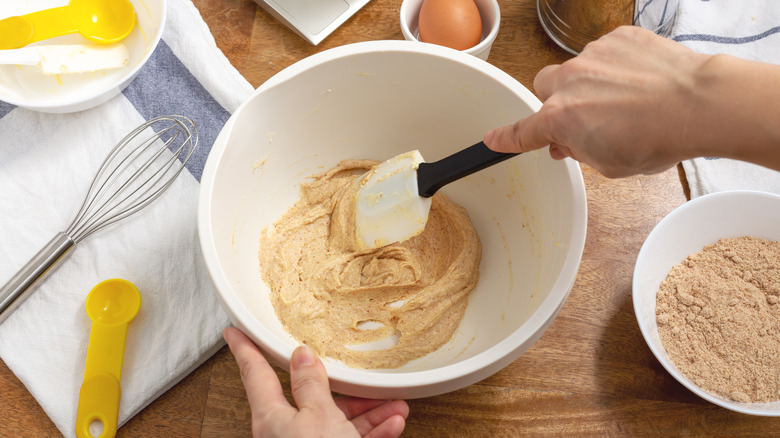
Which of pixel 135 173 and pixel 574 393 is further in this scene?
pixel 135 173

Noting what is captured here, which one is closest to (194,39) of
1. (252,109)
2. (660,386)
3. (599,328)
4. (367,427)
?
(252,109)

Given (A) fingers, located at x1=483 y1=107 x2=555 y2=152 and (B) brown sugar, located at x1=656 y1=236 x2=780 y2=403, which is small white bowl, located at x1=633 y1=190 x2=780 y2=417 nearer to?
(B) brown sugar, located at x1=656 y1=236 x2=780 y2=403

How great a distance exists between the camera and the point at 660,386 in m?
0.97

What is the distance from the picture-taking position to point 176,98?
116 centimetres

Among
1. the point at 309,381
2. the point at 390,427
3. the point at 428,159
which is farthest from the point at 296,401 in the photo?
the point at 428,159

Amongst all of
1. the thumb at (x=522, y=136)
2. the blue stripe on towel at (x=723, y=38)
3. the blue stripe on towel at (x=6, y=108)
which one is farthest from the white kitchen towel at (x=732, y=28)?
the blue stripe on towel at (x=6, y=108)

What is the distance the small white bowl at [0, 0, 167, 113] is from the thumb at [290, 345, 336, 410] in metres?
0.67

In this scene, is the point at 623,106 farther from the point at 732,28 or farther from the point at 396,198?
the point at 732,28

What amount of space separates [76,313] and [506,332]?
729mm

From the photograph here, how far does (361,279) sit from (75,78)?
0.68m

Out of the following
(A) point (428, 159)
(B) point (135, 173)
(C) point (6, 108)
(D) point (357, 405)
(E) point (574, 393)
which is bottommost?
(E) point (574, 393)

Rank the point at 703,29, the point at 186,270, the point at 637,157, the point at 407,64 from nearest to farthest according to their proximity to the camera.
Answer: the point at 637,157 < the point at 407,64 < the point at 186,270 < the point at 703,29

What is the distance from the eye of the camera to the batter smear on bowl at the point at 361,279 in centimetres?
96

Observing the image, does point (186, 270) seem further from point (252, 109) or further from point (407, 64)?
point (407, 64)
